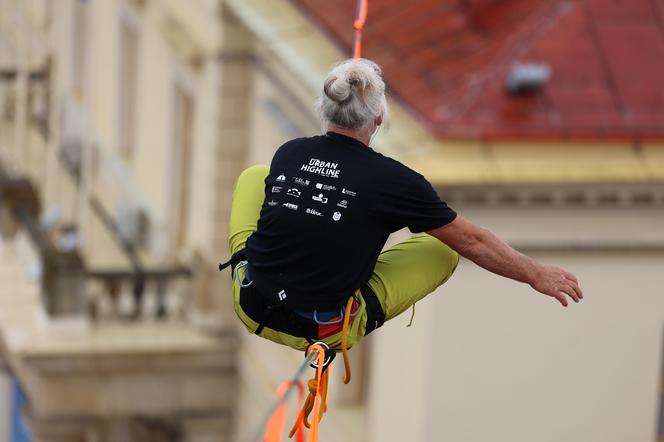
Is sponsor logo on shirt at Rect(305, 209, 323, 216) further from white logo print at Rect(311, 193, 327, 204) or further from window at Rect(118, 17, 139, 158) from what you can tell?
window at Rect(118, 17, 139, 158)

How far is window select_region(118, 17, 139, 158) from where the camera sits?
3172cm

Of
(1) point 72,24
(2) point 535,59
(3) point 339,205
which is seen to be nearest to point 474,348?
(2) point 535,59

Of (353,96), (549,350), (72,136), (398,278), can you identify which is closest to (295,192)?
(353,96)

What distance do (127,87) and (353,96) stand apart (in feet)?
74.2

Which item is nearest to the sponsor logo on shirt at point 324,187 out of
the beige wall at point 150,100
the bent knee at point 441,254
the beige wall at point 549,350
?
the bent knee at point 441,254

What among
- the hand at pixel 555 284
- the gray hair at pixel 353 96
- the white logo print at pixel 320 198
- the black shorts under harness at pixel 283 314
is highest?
the gray hair at pixel 353 96

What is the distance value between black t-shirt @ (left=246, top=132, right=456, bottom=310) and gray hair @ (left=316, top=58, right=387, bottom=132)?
0.11 meters

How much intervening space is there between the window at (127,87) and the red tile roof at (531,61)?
12.6 meters

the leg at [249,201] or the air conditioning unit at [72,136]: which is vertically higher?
the air conditioning unit at [72,136]

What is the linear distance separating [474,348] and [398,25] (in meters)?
3.15

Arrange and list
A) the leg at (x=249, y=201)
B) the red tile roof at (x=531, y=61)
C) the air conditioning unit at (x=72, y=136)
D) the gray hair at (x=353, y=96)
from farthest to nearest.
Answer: the air conditioning unit at (x=72, y=136), the red tile roof at (x=531, y=61), the leg at (x=249, y=201), the gray hair at (x=353, y=96)

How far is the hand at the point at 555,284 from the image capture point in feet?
33.2

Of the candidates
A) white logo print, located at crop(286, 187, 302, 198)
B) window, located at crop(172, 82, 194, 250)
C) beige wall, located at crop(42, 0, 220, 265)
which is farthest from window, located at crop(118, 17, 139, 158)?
white logo print, located at crop(286, 187, 302, 198)

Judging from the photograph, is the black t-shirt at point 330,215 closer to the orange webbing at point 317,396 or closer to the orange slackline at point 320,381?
the orange slackline at point 320,381
